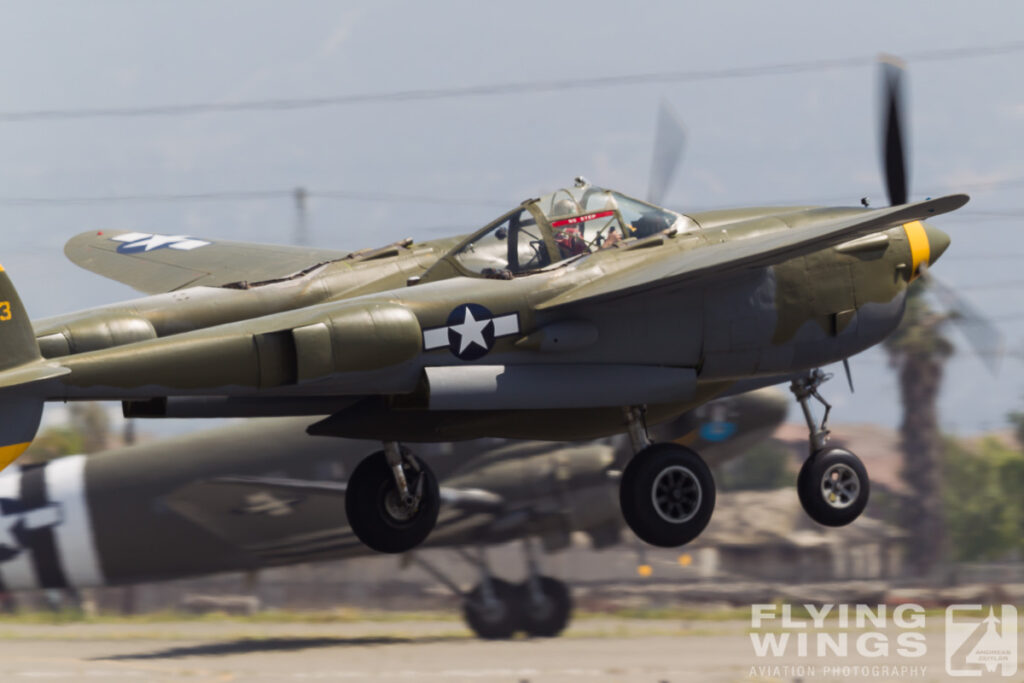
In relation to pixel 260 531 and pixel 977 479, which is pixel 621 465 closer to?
pixel 260 531

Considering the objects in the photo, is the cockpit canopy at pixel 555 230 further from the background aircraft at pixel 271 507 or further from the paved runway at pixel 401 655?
the paved runway at pixel 401 655

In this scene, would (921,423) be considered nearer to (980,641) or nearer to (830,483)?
(980,641)

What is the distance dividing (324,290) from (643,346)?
14.4ft

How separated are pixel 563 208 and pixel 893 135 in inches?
209

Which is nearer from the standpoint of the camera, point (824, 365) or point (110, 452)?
point (824, 365)

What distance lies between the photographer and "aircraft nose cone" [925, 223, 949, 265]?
1759 cm

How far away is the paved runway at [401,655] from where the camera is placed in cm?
4691

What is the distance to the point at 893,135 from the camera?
18.8 m

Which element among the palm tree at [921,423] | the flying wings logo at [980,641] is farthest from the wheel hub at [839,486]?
the flying wings logo at [980,641]

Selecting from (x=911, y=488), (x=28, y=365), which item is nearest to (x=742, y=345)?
(x=28, y=365)

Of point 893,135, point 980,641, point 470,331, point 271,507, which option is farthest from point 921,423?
point 470,331

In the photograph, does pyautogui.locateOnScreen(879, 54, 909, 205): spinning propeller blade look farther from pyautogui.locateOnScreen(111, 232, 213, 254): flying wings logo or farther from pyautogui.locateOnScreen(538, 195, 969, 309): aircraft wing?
pyautogui.locateOnScreen(111, 232, 213, 254): flying wings logo

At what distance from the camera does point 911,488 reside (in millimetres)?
59812

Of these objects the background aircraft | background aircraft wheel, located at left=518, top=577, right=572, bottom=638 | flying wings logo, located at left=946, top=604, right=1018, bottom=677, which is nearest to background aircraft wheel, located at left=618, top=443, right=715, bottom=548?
the background aircraft
